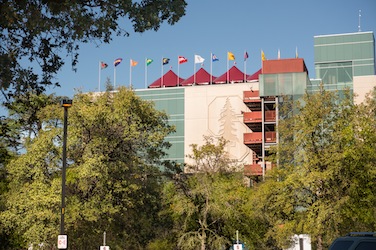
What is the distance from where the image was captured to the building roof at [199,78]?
105 meters

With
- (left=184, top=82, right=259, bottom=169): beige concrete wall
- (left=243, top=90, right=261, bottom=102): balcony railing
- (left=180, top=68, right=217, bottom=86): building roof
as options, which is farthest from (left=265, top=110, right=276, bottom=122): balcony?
(left=180, top=68, right=217, bottom=86): building roof

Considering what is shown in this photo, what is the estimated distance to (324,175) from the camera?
38.3 meters

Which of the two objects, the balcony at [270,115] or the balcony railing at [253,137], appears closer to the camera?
the balcony railing at [253,137]

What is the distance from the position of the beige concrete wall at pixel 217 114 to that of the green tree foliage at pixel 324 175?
56479mm

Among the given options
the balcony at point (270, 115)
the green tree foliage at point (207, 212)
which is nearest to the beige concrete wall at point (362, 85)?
the balcony at point (270, 115)

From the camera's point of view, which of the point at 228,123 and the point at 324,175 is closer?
the point at 324,175

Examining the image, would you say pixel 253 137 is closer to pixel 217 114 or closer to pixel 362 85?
pixel 217 114

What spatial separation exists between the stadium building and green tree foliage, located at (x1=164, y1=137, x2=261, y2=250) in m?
39.2

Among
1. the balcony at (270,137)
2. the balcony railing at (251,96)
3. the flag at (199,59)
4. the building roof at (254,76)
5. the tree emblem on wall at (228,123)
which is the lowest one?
the balcony at (270,137)

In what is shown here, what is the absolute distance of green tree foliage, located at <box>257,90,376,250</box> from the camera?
3875 cm

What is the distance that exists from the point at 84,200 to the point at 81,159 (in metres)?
2.86

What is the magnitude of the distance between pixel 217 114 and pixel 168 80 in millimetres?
11039

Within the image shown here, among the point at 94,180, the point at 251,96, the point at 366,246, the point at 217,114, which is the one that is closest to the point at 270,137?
the point at 251,96

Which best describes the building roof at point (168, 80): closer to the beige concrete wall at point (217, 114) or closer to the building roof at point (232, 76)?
the beige concrete wall at point (217, 114)
